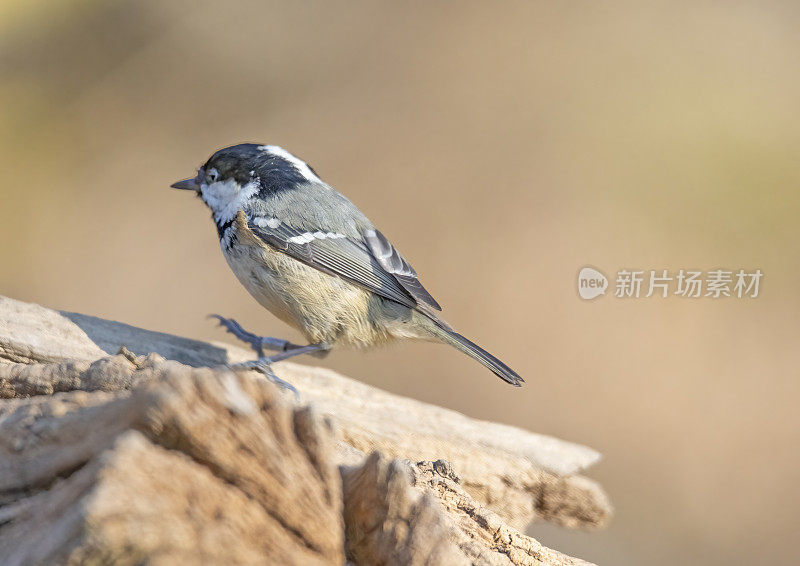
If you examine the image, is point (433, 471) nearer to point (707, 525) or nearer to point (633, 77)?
point (707, 525)

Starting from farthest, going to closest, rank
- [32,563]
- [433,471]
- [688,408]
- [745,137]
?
[745,137]
[688,408]
[433,471]
[32,563]

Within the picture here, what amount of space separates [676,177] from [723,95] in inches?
42.1

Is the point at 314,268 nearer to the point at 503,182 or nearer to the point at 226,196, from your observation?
the point at 226,196

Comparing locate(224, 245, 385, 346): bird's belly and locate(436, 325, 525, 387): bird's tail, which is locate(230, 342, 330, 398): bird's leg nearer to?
locate(224, 245, 385, 346): bird's belly

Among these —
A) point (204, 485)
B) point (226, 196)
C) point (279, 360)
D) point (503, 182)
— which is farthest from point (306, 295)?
point (503, 182)

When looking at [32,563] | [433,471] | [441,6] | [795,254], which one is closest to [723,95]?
[795,254]

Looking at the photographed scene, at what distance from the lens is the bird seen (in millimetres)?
3697

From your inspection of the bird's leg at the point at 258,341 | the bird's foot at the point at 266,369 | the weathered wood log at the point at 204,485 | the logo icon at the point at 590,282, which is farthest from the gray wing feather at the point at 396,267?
the logo icon at the point at 590,282

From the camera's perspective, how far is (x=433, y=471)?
2586 millimetres

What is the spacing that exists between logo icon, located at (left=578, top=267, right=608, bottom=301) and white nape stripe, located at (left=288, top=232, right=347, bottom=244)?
3.41 meters

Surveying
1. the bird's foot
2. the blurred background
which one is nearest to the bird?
the bird's foot

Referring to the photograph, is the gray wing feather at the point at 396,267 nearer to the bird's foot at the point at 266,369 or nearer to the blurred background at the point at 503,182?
the bird's foot at the point at 266,369

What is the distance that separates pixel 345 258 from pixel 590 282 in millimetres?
3484

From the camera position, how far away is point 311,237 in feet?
12.3
